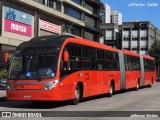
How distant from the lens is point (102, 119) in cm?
1183

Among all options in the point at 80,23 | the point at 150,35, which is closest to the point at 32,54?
the point at 80,23

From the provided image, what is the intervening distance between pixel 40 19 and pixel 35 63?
38.8 metres

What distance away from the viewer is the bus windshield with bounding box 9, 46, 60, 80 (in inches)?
607

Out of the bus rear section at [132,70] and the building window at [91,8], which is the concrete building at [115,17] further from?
the bus rear section at [132,70]

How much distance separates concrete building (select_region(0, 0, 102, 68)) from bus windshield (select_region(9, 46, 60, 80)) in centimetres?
2800

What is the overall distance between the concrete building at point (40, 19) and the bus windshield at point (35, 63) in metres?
28.0

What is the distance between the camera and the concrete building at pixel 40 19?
44969 millimetres

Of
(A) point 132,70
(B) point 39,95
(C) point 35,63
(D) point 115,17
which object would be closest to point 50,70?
(C) point 35,63

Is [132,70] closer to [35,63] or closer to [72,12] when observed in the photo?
[35,63]

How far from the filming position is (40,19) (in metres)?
53.9

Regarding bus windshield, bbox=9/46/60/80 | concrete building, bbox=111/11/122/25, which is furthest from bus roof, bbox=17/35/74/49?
concrete building, bbox=111/11/122/25

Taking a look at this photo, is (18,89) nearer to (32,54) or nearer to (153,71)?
(32,54)

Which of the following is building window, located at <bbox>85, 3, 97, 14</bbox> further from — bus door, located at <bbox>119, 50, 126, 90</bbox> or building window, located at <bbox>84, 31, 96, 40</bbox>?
bus door, located at <bbox>119, 50, 126, 90</bbox>

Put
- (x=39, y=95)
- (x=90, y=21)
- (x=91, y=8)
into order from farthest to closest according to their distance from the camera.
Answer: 1. (x=91, y=8)
2. (x=90, y=21)
3. (x=39, y=95)
